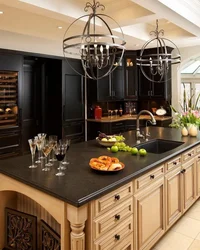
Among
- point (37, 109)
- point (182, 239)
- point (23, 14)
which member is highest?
point (23, 14)

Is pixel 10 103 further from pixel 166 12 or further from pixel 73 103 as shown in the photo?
pixel 166 12

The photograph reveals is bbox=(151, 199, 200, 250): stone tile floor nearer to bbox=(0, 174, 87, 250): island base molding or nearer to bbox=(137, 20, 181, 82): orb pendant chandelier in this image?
bbox=(0, 174, 87, 250): island base molding

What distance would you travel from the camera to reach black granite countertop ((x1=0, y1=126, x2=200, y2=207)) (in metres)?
1.77

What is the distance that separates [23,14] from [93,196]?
3344 mm

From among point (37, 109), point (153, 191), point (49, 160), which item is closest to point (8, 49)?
point (37, 109)

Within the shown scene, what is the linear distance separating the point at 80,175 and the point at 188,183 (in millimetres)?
1767

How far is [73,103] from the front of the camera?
647 cm

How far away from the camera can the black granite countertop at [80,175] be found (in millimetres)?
1772

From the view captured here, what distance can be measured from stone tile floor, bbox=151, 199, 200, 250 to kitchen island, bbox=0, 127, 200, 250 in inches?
6.7

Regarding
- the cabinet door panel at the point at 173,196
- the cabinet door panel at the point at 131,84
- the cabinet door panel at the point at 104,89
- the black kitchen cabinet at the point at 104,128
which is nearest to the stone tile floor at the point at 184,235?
the cabinet door panel at the point at 173,196

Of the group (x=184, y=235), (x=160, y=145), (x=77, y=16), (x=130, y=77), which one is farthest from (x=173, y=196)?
(x=130, y=77)

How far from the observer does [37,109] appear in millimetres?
6473

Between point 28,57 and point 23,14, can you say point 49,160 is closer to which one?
point 23,14

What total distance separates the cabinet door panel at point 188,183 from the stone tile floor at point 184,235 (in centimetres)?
17
